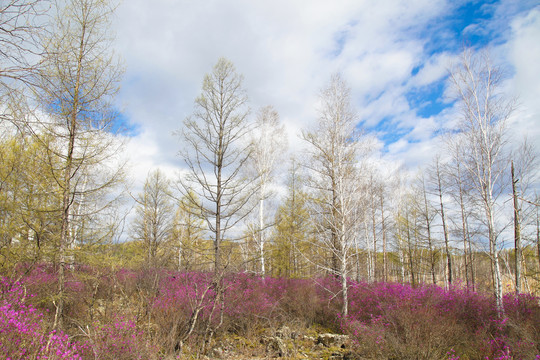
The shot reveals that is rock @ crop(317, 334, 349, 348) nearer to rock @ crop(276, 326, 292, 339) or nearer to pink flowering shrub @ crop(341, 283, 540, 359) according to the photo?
pink flowering shrub @ crop(341, 283, 540, 359)

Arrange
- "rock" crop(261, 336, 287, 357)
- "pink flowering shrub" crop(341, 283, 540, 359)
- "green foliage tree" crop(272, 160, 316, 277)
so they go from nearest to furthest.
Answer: "pink flowering shrub" crop(341, 283, 540, 359) < "rock" crop(261, 336, 287, 357) < "green foliage tree" crop(272, 160, 316, 277)

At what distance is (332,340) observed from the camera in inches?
298

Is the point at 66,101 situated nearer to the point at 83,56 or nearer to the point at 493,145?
the point at 83,56

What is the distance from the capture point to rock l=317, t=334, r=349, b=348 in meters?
7.39

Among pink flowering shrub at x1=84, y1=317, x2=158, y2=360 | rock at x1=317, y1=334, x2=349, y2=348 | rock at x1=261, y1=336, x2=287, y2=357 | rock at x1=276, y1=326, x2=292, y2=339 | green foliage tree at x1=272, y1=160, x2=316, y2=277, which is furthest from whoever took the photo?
green foliage tree at x1=272, y1=160, x2=316, y2=277

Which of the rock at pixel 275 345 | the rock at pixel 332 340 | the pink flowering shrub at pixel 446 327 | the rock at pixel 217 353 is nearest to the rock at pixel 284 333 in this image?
the rock at pixel 275 345

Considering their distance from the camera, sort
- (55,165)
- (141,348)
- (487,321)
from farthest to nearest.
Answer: (487,321) < (55,165) < (141,348)

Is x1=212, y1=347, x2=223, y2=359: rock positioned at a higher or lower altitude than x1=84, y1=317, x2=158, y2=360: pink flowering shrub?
lower

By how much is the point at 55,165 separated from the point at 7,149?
488 cm

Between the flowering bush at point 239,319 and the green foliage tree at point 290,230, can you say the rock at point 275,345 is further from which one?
the green foliage tree at point 290,230

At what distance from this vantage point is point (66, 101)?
5449 mm

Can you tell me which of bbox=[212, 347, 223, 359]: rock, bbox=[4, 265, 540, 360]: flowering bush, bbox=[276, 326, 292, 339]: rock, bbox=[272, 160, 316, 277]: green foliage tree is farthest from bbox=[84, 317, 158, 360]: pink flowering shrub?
bbox=[272, 160, 316, 277]: green foliage tree

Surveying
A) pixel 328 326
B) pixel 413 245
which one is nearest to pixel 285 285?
pixel 328 326

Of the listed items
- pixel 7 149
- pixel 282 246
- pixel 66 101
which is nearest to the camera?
pixel 66 101
